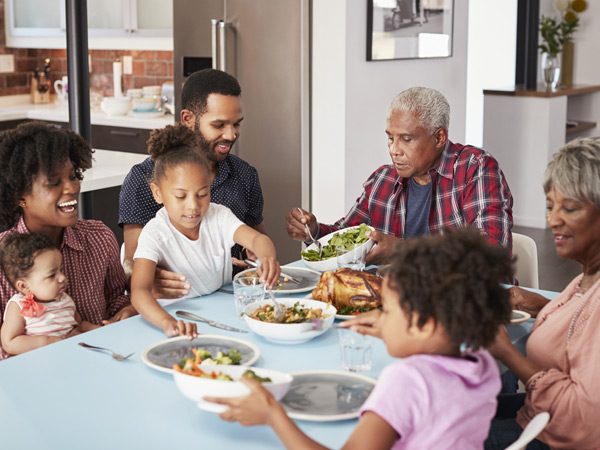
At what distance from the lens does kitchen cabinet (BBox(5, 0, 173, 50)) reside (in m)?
5.47

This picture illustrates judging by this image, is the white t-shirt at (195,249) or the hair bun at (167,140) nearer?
the white t-shirt at (195,249)

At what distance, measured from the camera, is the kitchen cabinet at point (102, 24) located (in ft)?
18.0

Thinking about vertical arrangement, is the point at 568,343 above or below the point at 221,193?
below

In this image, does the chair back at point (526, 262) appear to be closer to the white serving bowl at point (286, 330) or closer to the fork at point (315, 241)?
the fork at point (315, 241)

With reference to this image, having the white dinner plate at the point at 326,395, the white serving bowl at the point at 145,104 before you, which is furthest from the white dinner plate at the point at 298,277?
the white serving bowl at the point at 145,104

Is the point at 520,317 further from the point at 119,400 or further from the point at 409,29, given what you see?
the point at 409,29

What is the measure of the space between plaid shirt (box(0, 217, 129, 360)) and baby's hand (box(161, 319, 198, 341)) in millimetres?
435

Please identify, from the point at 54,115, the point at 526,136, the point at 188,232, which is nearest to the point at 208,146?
the point at 188,232

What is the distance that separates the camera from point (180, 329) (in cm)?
170

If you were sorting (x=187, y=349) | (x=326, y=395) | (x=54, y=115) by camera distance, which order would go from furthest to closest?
1. (x=54, y=115)
2. (x=187, y=349)
3. (x=326, y=395)

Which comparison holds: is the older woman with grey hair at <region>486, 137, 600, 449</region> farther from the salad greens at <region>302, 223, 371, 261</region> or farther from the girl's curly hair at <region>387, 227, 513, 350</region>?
the salad greens at <region>302, 223, 371, 261</region>

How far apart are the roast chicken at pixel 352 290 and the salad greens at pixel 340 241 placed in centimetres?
37

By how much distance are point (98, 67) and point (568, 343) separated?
5.18 meters

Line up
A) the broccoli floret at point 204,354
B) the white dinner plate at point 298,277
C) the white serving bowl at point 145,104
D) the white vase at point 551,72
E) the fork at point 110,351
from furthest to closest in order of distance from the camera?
the white vase at point 551,72, the white serving bowl at point 145,104, the white dinner plate at point 298,277, the fork at point 110,351, the broccoli floret at point 204,354
